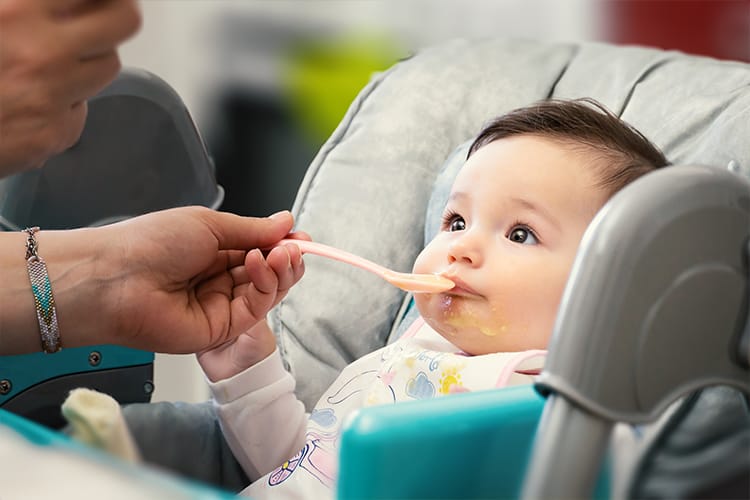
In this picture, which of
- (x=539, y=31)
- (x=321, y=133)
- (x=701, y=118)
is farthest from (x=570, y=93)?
(x=539, y=31)

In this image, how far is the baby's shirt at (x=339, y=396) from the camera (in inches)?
30.5

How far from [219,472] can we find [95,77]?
0.24 m

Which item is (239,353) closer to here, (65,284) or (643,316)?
(65,284)

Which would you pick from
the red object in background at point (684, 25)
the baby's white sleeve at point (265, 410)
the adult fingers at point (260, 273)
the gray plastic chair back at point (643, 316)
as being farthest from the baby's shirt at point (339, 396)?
the red object in background at point (684, 25)

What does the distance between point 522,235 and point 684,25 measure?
5.17ft

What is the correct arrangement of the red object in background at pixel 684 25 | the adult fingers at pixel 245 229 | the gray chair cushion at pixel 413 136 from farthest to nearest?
the red object in background at pixel 684 25 < the gray chair cushion at pixel 413 136 < the adult fingers at pixel 245 229

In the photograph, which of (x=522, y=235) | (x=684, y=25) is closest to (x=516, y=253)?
(x=522, y=235)

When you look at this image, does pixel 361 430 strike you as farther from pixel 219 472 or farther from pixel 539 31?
pixel 539 31

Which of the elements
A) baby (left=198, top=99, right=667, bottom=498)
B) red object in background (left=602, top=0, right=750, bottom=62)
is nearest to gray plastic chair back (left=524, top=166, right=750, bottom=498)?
baby (left=198, top=99, right=667, bottom=498)

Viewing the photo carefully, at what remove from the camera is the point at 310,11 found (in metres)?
0.91

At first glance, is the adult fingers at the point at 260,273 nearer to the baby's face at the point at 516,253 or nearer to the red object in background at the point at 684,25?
the baby's face at the point at 516,253

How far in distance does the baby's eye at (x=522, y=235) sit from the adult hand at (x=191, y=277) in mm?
183

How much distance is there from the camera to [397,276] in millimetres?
881

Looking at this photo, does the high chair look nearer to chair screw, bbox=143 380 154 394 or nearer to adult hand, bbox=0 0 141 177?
chair screw, bbox=143 380 154 394
